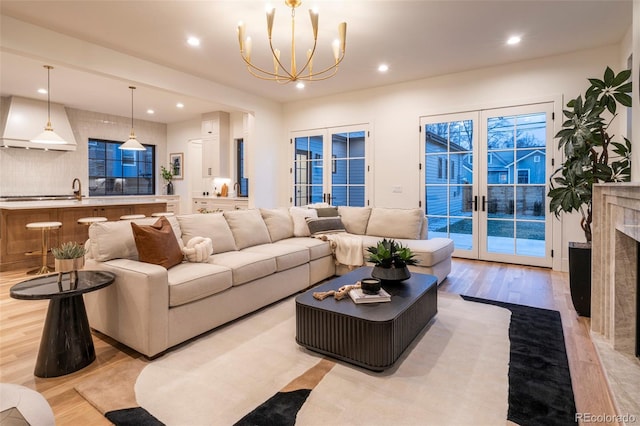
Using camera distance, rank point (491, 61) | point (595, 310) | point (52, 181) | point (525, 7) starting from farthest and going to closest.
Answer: point (52, 181), point (491, 61), point (525, 7), point (595, 310)

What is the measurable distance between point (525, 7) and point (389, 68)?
2005 millimetres

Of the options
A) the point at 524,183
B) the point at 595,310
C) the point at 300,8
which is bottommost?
the point at 595,310

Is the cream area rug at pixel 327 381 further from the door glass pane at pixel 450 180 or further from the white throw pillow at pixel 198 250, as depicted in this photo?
the door glass pane at pixel 450 180

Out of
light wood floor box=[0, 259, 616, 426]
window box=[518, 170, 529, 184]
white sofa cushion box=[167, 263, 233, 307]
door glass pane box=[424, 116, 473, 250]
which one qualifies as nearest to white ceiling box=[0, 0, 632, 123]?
door glass pane box=[424, 116, 473, 250]

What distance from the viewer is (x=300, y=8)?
3.43m

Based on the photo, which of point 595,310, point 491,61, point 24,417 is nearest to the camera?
point 24,417

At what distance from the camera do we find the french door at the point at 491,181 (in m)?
4.80

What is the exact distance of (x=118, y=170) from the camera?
28.0 ft

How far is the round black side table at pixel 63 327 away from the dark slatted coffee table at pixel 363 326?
Result: 4.51 ft

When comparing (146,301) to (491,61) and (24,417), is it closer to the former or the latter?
(24,417)

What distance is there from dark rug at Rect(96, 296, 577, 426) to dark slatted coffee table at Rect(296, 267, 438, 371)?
0.17m

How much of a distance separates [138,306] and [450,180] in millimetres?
4740

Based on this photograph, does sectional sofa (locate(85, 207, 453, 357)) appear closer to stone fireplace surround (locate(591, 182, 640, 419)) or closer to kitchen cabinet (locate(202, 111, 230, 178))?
stone fireplace surround (locate(591, 182, 640, 419))

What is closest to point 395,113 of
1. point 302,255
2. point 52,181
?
point 302,255
